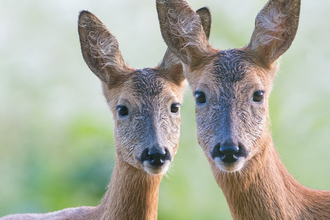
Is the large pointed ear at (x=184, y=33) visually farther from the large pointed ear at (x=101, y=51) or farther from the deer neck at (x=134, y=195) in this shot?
the deer neck at (x=134, y=195)

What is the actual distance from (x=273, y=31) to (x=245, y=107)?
72cm

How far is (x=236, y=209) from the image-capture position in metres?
2.94

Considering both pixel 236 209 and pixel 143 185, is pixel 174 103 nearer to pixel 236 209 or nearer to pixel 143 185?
pixel 143 185

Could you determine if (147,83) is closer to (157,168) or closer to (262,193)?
(157,168)

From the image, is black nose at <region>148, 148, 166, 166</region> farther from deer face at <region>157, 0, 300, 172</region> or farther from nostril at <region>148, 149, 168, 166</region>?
deer face at <region>157, 0, 300, 172</region>

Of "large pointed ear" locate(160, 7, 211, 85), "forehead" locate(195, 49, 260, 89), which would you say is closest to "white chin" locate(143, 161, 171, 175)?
"forehead" locate(195, 49, 260, 89)

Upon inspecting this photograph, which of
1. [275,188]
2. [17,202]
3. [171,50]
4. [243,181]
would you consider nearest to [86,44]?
[171,50]

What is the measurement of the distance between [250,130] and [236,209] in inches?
25.9

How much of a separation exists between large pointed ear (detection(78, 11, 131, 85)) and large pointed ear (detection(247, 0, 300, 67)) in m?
1.22

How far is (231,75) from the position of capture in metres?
2.92

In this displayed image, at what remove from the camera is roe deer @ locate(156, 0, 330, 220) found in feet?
9.04

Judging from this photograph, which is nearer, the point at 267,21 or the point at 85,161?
the point at 267,21

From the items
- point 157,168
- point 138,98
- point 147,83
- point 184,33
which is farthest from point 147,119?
point 184,33

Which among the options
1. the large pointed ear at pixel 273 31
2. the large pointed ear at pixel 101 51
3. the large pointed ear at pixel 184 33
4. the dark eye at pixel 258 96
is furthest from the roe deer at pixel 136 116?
the dark eye at pixel 258 96
